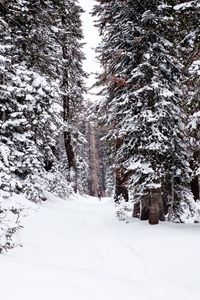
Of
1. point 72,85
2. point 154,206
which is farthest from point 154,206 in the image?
point 72,85

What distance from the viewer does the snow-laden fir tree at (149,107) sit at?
12656mm

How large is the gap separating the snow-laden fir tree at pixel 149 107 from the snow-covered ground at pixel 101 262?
5.78ft

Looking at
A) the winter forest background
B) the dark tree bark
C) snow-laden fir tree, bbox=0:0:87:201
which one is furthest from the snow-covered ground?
snow-laden fir tree, bbox=0:0:87:201

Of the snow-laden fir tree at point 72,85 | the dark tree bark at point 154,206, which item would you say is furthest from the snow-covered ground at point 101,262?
the snow-laden fir tree at point 72,85

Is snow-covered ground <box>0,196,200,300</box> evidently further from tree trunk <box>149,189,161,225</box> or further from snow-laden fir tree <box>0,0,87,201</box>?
snow-laden fir tree <box>0,0,87,201</box>

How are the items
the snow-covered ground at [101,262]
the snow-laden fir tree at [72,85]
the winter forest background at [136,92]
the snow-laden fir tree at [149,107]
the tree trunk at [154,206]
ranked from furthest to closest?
the snow-laden fir tree at [72,85], the tree trunk at [154,206], the snow-laden fir tree at [149,107], the winter forest background at [136,92], the snow-covered ground at [101,262]

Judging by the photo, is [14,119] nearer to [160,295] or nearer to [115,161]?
[115,161]

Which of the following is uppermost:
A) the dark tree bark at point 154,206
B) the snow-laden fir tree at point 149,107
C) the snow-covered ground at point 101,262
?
the snow-laden fir tree at point 149,107

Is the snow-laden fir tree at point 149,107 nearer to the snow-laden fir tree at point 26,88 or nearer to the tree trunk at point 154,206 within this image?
the tree trunk at point 154,206

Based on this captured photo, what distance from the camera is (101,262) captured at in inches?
337

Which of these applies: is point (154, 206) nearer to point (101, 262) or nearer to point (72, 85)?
point (101, 262)

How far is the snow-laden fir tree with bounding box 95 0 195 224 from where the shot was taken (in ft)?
41.5

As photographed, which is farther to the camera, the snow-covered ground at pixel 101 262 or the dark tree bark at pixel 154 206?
the dark tree bark at pixel 154 206

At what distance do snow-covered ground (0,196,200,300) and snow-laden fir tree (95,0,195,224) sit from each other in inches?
69.4
